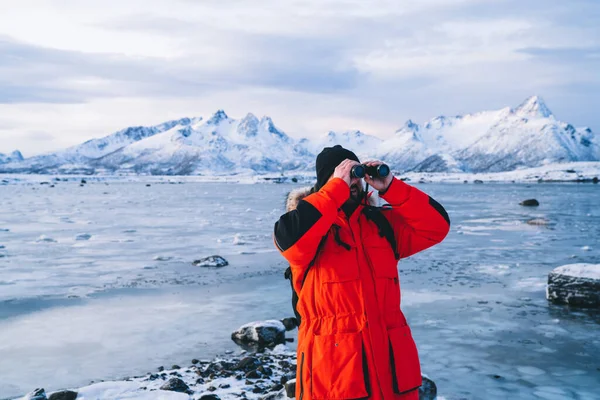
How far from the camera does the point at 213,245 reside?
19.9 meters

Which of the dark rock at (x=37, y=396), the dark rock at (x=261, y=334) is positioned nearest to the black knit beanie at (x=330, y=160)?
the dark rock at (x=37, y=396)

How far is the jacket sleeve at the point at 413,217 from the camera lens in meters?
3.60

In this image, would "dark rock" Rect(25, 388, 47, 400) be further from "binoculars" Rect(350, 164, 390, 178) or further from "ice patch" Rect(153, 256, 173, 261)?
"ice patch" Rect(153, 256, 173, 261)

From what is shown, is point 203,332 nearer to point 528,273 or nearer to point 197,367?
point 197,367

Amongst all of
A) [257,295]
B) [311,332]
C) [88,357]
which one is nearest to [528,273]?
[257,295]

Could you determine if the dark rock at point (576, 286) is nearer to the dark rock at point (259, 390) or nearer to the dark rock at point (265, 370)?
the dark rock at point (265, 370)

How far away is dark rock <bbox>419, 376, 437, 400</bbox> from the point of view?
5883 mm

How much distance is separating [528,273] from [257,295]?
22.8 ft

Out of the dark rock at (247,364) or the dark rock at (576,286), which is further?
the dark rock at (576,286)

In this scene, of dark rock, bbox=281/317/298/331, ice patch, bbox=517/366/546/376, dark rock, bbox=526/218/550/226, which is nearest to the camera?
ice patch, bbox=517/366/546/376

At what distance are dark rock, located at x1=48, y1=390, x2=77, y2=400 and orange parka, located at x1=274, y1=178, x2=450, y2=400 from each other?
3.89 meters

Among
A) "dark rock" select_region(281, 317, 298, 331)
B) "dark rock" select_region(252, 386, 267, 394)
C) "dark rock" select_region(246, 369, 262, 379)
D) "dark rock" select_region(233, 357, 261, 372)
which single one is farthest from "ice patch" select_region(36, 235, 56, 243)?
"dark rock" select_region(252, 386, 267, 394)

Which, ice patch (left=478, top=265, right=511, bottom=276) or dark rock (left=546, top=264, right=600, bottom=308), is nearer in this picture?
dark rock (left=546, top=264, right=600, bottom=308)

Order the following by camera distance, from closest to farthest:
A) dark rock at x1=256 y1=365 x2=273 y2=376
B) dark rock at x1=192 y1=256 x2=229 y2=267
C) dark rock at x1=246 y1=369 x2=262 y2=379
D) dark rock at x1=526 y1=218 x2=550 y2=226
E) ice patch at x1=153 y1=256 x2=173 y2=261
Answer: dark rock at x1=246 y1=369 x2=262 y2=379 < dark rock at x1=256 y1=365 x2=273 y2=376 < dark rock at x1=192 y1=256 x2=229 y2=267 < ice patch at x1=153 y1=256 x2=173 y2=261 < dark rock at x1=526 y1=218 x2=550 y2=226
